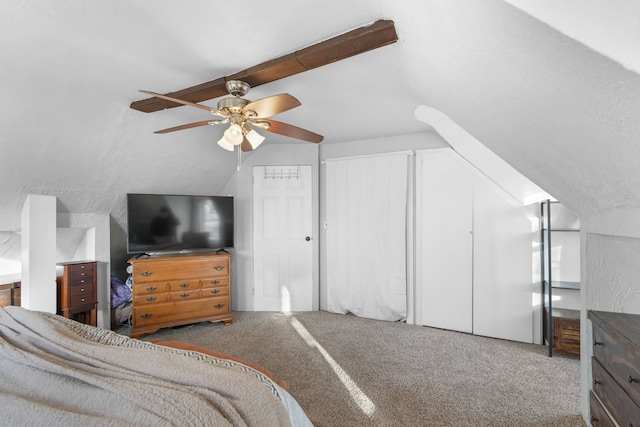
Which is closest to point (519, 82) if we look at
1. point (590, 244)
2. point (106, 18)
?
point (590, 244)

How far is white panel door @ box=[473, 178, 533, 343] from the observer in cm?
307

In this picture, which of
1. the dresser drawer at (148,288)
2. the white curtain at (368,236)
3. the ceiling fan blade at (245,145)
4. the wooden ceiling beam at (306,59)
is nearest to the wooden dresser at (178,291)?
the dresser drawer at (148,288)

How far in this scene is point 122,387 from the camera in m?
0.96

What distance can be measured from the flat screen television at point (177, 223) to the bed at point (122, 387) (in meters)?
2.18

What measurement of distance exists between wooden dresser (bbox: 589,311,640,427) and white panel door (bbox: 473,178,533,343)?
4.83ft

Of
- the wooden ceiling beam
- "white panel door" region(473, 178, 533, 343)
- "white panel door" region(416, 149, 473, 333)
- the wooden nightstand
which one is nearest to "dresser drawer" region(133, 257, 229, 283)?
the wooden nightstand

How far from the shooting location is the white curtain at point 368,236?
12.1 feet

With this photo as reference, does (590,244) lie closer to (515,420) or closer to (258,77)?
(515,420)

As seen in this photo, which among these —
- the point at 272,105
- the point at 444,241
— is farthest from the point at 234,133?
the point at 444,241

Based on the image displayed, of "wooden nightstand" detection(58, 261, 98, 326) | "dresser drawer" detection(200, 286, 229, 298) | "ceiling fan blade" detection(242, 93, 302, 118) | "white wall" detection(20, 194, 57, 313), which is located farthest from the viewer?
"dresser drawer" detection(200, 286, 229, 298)

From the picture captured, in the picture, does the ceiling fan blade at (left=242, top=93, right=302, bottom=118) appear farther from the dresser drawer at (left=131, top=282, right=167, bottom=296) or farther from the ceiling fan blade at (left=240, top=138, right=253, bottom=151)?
the dresser drawer at (left=131, top=282, right=167, bottom=296)

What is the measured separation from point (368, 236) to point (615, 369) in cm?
262

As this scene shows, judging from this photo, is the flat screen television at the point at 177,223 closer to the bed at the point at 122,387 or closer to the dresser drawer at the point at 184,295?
the dresser drawer at the point at 184,295

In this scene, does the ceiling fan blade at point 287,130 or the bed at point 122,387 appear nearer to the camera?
the bed at point 122,387
